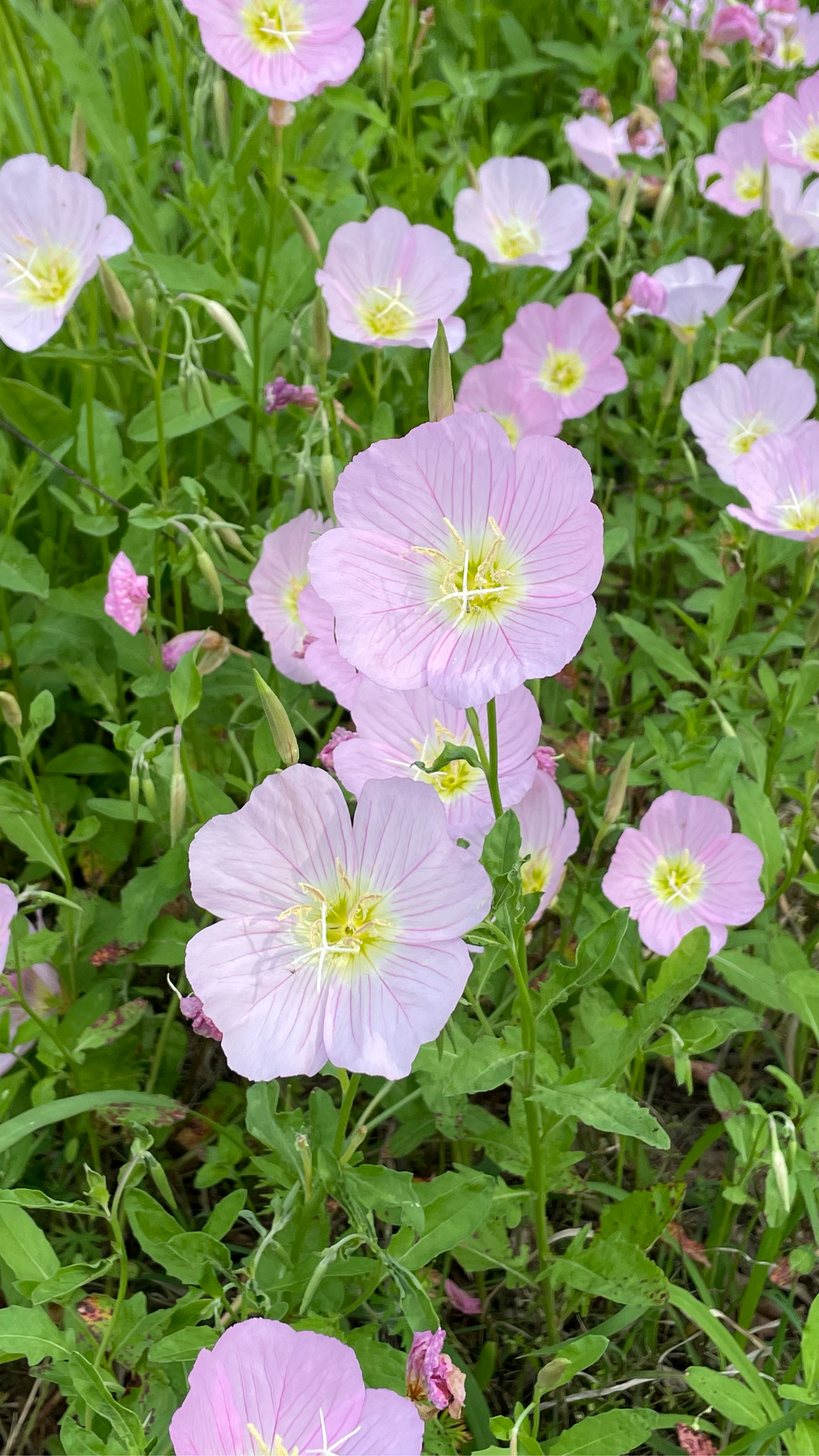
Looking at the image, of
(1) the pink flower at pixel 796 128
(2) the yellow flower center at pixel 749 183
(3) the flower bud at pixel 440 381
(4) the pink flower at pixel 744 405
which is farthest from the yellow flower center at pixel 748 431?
(3) the flower bud at pixel 440 381

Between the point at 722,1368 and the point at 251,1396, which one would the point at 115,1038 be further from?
the point at 722,1368

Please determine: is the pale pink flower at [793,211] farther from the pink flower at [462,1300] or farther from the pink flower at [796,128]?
the pink flower at [462,1300]

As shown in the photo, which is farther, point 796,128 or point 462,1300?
point 796,128

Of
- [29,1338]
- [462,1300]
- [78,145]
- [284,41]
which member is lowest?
[462,1300]

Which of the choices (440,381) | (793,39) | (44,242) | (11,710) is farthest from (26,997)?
(793,39)

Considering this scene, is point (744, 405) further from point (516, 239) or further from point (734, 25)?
point (734, 25)

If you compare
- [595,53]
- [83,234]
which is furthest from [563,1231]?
[595,53]
